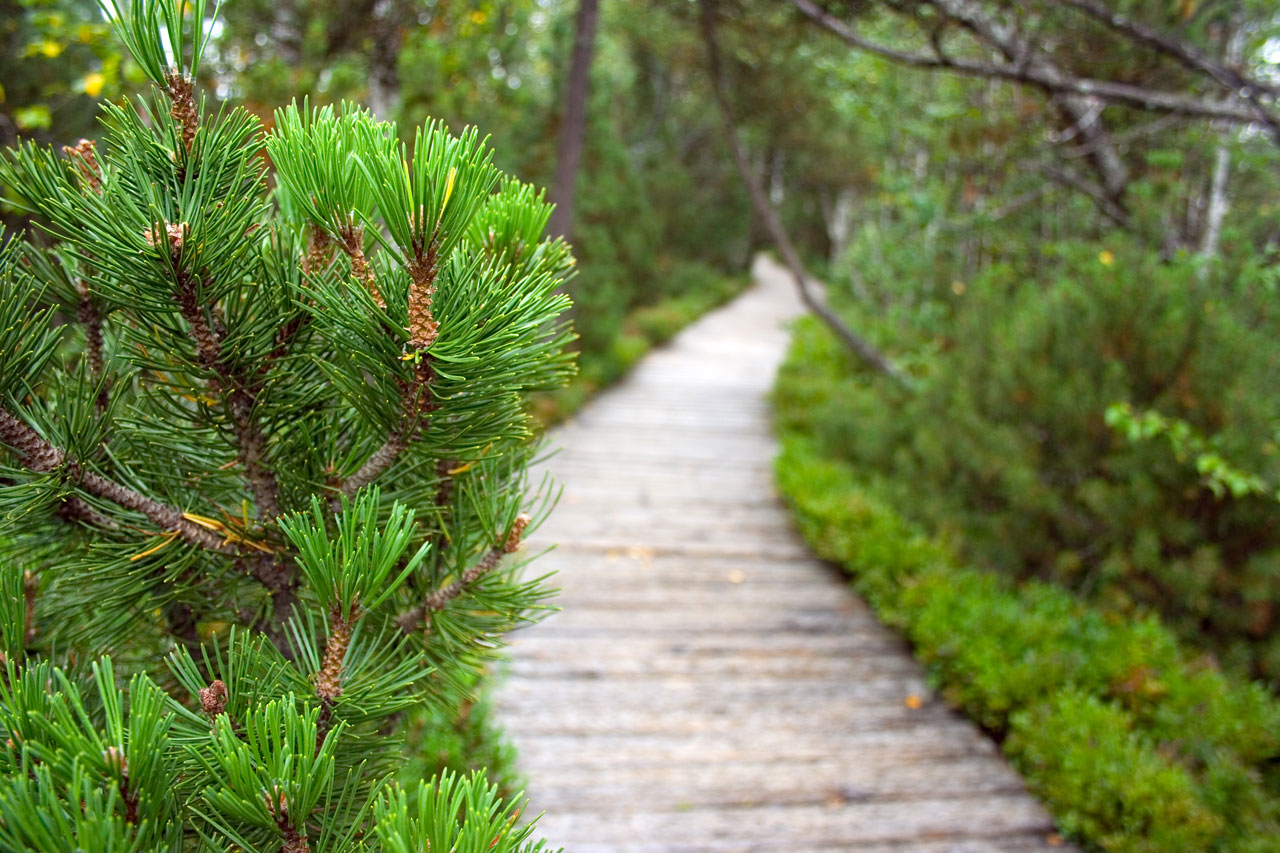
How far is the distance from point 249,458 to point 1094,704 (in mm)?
3387

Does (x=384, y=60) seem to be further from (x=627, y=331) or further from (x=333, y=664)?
(x=627, y=331)

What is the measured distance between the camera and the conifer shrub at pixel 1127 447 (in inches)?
147

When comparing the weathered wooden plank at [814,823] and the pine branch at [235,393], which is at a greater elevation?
the pine branch at [235,393]

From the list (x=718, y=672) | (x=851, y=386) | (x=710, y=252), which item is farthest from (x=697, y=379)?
(x=710, y=252)

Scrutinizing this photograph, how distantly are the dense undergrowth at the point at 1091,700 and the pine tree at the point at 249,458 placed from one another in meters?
2.69

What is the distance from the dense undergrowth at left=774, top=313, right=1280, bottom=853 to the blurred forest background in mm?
360

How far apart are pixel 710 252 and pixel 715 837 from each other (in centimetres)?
2593

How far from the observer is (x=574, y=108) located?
22.6ft

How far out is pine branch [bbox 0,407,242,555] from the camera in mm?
862

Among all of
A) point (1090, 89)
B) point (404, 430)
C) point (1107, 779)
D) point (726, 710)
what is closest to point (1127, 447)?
point (1090, 89)

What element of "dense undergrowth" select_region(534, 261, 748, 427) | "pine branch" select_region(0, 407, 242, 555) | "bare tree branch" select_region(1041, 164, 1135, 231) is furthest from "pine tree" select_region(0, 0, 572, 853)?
"bare tree branch" select_region(1041, 164, 1135, 231)

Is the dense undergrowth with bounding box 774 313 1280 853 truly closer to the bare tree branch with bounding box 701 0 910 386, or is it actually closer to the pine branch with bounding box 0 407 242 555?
the bare tree branch with bounding box 701 0 910 386

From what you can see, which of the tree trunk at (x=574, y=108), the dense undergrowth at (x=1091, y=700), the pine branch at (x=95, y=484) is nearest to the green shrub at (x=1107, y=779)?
the dense undergrowth at (x=1091, y=700)

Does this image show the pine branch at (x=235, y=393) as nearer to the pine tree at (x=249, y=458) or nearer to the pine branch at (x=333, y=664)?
the pine tree at (x=249, y=458)
